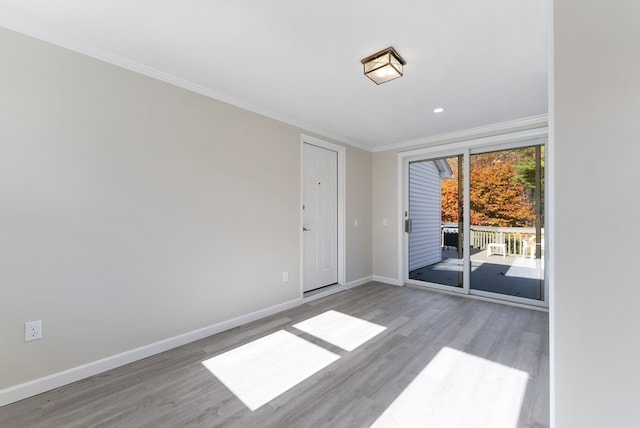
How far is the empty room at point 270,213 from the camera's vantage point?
90 cm

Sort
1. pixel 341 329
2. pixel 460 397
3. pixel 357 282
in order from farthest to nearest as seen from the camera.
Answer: pixel 357 282
pixel 341 329
pixel 460 397

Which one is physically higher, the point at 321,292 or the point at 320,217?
the point at 320,217

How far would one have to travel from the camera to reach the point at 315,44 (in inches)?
79.1

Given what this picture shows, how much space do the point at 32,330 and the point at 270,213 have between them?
2.18m

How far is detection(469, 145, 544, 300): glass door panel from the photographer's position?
11.6 feet

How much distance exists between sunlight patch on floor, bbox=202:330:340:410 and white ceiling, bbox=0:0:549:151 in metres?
2.54

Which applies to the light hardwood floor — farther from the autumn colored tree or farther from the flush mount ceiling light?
the flush mount ceiling light

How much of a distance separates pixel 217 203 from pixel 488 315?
347 centimetres

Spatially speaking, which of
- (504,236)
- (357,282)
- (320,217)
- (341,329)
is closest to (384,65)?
(320,217)

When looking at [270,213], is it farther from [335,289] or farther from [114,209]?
[335,289]

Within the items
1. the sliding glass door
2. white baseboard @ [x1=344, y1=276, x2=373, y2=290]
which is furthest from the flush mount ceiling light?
white baseboard @ [x1=344, y1=276, x2=373, y2=290]

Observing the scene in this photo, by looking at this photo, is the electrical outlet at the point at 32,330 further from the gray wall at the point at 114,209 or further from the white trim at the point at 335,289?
the white trim at the point at 335,289

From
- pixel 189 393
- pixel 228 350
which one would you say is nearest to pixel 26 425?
pixel 189 393

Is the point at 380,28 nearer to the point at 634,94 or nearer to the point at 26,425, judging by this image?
the point at 634,94
